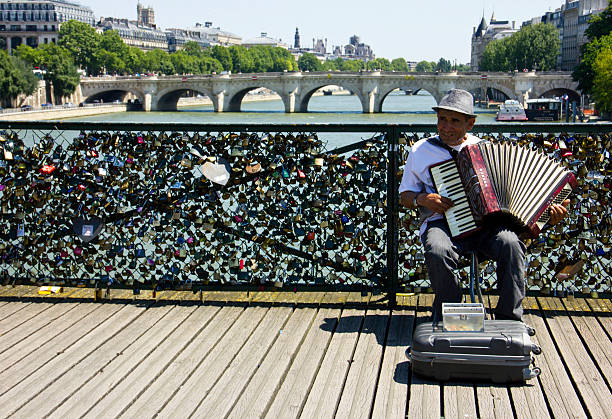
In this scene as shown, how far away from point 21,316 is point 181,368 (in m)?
1.17

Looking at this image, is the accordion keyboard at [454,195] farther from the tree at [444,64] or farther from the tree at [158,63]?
the tree at [444,64]

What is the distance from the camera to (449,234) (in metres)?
3.53

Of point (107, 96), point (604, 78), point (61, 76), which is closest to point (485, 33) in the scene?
point (107, 96)

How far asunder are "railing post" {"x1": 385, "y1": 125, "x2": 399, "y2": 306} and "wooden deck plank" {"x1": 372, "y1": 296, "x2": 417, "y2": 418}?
0.40 ft

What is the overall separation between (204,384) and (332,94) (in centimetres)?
11239

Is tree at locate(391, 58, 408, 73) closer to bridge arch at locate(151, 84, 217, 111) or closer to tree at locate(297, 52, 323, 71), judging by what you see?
tree at locate(297, 52, 323, 71)

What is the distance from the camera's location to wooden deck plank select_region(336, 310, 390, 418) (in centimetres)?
296

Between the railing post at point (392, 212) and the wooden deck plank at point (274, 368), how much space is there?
405 millimetres

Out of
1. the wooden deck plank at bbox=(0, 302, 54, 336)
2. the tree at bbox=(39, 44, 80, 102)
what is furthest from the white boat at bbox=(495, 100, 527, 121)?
the wooden deck plank at bbox=(0, 302, 54, 336)

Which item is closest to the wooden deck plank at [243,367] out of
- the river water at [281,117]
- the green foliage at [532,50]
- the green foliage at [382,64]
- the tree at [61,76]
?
the river water at [281,117]

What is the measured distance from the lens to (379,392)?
3086 millimetres

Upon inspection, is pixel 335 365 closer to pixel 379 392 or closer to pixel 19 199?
pixel 379 392

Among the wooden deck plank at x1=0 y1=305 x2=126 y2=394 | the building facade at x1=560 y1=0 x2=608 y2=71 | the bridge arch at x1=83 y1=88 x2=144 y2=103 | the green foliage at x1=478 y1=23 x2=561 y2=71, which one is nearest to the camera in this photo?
the wooden deck plank at x1=0 y1=305 x2=126 y2=394

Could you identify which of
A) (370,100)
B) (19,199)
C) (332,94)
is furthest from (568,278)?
(332,94)
